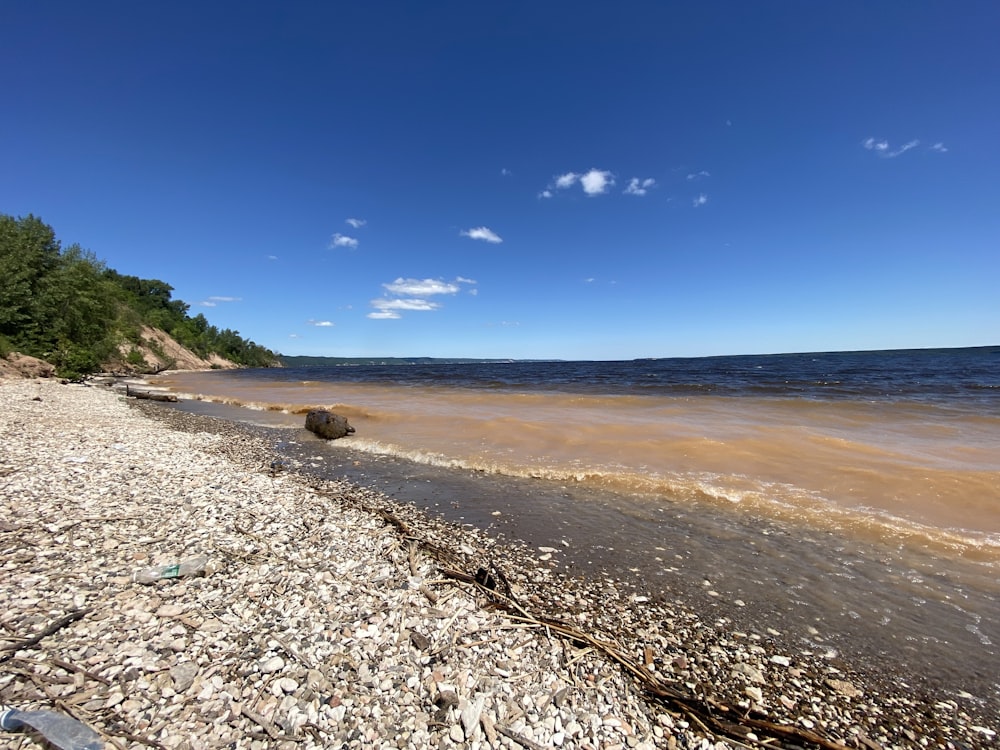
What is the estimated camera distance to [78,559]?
15.2 ft

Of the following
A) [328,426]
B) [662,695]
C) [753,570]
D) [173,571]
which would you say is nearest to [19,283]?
[328,426]

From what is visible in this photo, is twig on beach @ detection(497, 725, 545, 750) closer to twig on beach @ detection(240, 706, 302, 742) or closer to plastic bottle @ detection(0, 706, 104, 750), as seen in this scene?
twig on beach @ detection(240, 706, 302, 742)

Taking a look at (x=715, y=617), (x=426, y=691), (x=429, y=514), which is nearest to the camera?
(x=426, y=691)

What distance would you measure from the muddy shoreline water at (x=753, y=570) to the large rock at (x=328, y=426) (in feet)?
18.5

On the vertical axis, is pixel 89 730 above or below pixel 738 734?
above

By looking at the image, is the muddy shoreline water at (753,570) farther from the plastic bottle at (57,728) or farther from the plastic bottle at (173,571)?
the plastic bottle at (57,728)

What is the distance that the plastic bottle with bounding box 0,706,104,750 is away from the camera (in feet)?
8.00

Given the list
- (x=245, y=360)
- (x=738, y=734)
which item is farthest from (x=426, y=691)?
(x=245, y=360)

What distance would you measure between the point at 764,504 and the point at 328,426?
44.4 ft

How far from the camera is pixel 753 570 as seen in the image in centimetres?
570

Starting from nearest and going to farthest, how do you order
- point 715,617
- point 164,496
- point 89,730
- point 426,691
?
Result: point 89,730, point 426,691, point 715,617, point 164,496

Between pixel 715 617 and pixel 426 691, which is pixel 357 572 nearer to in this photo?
pixel 426 691

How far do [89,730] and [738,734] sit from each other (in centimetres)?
459

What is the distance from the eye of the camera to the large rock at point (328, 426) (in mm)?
14482
